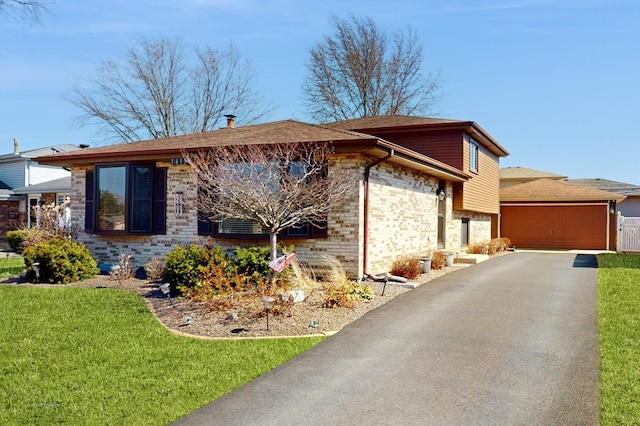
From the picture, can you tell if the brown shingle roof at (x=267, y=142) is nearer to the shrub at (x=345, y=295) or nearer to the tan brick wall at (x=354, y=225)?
the tan brick wall at (x=354, y=225)

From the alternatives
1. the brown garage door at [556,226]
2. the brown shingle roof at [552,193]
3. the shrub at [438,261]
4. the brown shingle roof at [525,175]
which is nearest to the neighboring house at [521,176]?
the brown shingle roof at [525,175]

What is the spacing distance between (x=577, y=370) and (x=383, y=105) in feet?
96.7

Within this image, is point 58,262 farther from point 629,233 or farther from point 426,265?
point 629,233

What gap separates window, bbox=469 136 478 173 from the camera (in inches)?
797

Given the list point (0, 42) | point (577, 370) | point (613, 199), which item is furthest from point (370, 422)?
point (613, 199)

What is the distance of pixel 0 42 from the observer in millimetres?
10234

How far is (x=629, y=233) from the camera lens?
73.6 ft

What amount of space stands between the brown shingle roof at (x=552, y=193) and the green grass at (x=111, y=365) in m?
22.3

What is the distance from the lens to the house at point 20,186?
2756 centimetres

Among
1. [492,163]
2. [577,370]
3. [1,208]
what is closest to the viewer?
[577,370]

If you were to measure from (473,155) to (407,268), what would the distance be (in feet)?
30.8

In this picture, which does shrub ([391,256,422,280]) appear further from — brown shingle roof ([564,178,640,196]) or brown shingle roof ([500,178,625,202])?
brown shingle roof ([564,178,640,196])

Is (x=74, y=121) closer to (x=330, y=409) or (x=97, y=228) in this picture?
(x=97, y=228)

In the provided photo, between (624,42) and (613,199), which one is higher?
(624,42)
